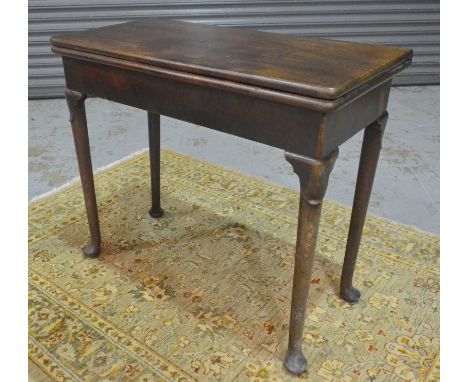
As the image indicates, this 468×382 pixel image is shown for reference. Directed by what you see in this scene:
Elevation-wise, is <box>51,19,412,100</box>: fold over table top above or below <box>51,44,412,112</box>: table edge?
above

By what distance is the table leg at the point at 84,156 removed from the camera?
68.6 inches

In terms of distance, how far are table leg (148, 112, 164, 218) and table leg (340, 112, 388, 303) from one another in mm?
960

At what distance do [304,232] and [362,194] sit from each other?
41 centimetres

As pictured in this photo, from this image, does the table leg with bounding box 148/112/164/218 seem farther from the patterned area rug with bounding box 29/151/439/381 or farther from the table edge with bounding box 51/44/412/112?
the table edge with bounding box 51/44/412/112

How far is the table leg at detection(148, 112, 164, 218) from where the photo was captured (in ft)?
6.97

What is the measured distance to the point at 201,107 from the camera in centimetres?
136

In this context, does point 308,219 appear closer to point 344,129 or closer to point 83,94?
point 344,129

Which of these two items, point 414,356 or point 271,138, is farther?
point 414,356

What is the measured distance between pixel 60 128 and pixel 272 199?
1841 mm

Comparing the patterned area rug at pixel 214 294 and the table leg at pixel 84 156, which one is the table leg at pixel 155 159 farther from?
the table leg at pixel 84 156

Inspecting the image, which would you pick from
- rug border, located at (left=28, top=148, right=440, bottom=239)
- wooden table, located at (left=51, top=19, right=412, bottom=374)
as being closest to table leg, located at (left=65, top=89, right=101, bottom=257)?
wooden table, located at (left=51, top=19, right=412, bottom=374)

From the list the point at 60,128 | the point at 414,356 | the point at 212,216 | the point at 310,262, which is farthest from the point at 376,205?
the point at 60,128

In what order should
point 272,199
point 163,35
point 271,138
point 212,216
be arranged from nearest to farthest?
point 271,138, point 163,35, point 212,216, point 272,199

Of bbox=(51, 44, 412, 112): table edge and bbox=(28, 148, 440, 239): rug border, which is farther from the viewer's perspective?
bbox=(28, 148, 440, 239): rug border
